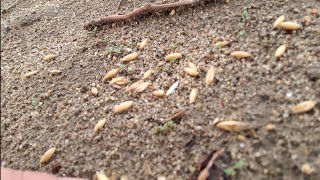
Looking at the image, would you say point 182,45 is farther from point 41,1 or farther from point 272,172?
point 41,1

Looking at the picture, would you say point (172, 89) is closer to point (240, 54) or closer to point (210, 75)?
point (210, 75)

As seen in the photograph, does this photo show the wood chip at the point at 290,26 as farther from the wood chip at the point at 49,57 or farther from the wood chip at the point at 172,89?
the wood chip at the point at 49,57

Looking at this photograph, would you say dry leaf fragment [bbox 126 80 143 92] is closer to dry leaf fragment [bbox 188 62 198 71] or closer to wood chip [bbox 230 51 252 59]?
dry leaf fragment [bbox 188 62 198 71]

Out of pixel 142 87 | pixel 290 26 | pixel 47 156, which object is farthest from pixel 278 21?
pixel 47 156

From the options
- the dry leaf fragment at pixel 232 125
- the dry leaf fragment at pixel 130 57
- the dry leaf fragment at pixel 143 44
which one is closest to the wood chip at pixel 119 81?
the dry leaf fragment at pixel 130 57

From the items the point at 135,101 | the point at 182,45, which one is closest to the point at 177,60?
the point at 182,45

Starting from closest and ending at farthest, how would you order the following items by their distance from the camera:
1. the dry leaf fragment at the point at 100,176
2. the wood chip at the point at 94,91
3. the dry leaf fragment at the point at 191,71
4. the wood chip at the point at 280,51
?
the dry leaf fragment at the point at 100,176 < the wood chip at the point at 280,51 < the dry leaf fragment at the point at 191,71 < the wood chip at the point at 94,91
